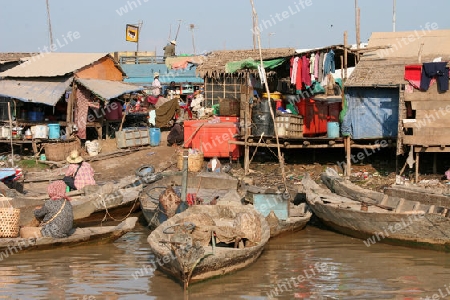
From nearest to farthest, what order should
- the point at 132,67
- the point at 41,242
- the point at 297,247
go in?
the point at 41,242 → the point at 297,247 → the point at 132,67

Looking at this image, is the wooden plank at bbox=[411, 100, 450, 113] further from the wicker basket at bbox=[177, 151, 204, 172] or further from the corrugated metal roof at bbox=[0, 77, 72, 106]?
the corrugated metal roof at bbox=[0, 77, 72, 106]

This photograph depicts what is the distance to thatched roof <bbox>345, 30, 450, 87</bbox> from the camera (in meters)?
16.2

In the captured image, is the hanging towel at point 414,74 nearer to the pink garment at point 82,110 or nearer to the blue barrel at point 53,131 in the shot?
the pink garment at point 82,110

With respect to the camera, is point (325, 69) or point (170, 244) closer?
point (170, 244)

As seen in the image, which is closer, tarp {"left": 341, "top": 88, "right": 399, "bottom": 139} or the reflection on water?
the reflection on water

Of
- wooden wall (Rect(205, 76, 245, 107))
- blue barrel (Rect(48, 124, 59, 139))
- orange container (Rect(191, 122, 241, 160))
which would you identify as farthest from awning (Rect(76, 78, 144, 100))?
orange container (Rect(191, 122, 241, 160))

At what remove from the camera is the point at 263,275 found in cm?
1008

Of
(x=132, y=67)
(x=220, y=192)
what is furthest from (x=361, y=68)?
(x=132, y=67)

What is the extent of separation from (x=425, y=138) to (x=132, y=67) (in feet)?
56.2

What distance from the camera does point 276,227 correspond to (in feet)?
39.8

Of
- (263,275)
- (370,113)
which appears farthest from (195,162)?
(263,275)

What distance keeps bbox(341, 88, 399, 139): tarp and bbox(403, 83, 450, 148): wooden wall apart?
1194 millimetres

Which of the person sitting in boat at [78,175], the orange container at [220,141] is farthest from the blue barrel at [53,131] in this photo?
the person sitting in boat at [78,175]

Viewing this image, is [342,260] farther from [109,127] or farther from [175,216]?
[109,127]
